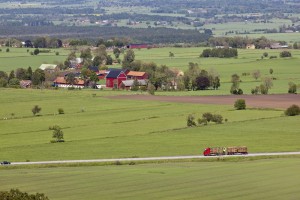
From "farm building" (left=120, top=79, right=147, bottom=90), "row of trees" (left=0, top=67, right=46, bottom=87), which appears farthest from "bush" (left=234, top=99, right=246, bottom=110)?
"row of trees" (left=0, top=67, right=46, bottom=87)

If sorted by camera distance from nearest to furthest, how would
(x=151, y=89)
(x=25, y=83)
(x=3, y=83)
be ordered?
(x=151, y=89), (x=3, y=83), (x=25, y=83)

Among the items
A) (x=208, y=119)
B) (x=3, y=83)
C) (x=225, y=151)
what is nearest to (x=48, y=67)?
(x=3, y=83)

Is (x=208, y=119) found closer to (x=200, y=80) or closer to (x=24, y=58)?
(x=200, y=80)

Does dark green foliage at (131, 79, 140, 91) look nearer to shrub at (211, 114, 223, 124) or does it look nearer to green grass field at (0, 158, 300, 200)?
shrub at (211, 114, 223, 124)

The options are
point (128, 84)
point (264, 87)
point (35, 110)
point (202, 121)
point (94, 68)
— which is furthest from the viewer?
point (94, 68)

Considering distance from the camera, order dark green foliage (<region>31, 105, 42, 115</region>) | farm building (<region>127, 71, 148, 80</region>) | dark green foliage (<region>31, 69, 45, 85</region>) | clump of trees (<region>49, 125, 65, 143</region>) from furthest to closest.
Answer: farm building (<region>127, 71, 148, 80</region>) < dark green foliage (<region>31, 69, 45, 85</region>) < dark green foliage (<region>31, 105, 42, 115</region>) < clump of trees (<region>49, 125, 65, 143</region>)

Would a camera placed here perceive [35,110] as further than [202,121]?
Yes
